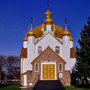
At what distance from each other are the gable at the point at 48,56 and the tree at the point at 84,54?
4.67 meters

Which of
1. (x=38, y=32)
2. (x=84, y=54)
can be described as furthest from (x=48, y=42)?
(x=84, y=54)

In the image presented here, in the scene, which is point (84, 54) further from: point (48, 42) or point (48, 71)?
→ point (48, 42)

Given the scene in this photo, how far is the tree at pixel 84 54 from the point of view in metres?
29.3

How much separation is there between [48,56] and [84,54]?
7607mm

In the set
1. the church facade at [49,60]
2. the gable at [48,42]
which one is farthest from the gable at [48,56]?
the gable at [48,42]

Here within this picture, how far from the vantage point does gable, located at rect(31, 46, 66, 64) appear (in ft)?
116

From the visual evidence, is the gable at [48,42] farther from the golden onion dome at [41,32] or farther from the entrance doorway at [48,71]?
the golden onion dome at [41,32]

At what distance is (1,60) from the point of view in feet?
220

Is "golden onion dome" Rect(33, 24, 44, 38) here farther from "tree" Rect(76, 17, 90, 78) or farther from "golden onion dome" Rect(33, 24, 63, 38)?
"tree" Rect(76, 17, 90, 78)

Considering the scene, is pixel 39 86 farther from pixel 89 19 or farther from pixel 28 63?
pixel 89 19

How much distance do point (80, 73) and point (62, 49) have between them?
25.3ft

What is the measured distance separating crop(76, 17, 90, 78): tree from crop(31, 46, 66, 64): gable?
4666 millimetres

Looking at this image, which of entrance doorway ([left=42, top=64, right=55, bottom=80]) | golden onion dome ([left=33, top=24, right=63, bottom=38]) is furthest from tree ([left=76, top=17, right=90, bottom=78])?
golden onion dome ([left=33, top=24, right=63, bottom=38])

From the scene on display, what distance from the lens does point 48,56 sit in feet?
116
